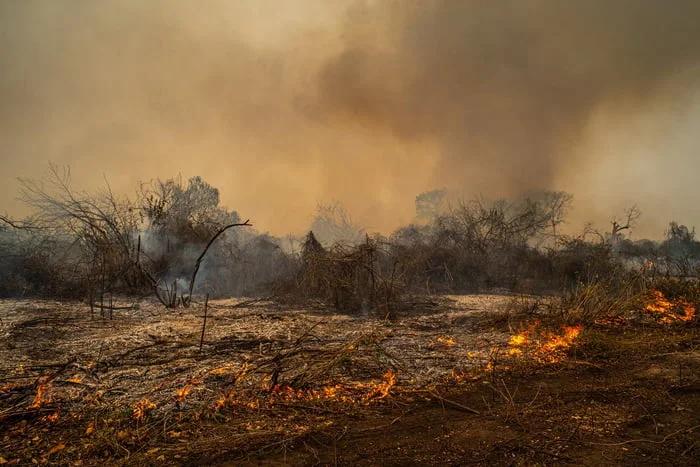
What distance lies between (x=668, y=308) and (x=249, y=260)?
12.2 meters

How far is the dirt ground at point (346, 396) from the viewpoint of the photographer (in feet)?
10.3

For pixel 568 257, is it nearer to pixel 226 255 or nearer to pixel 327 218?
pixel 226 255

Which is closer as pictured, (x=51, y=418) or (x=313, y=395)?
(x=51, y=418)

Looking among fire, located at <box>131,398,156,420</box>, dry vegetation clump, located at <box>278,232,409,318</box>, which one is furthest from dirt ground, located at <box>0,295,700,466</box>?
dry vegetation clump, located at <box>278,232,409,318</box>

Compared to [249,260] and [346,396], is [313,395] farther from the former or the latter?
[249,260]

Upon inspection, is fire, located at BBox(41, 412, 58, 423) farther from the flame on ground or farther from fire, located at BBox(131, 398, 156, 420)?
the flame on ground

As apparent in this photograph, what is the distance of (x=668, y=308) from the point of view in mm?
8711

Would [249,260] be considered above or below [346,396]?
above

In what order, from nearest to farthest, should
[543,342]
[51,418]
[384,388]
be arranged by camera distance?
[51,418]
[384,388]
[543,342]

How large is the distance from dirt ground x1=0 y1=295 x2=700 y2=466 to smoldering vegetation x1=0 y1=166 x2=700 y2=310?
207 centimetres

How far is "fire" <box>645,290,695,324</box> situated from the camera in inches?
321

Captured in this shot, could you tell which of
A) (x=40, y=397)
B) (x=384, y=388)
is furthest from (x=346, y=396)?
(x=40, y=397)

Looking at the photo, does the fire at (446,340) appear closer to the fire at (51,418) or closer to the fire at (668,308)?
the fire at (668,308)

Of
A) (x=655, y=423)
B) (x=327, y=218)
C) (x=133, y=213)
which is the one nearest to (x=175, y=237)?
(x=133, y=213)
